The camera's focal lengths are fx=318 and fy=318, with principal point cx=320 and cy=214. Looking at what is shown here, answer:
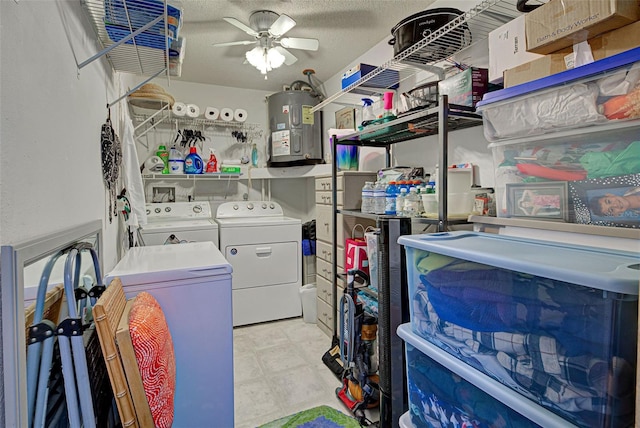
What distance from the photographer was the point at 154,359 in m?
1.03

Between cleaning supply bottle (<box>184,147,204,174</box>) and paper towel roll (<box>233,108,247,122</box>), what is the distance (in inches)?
23.3

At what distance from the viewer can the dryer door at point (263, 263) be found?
9.82 feet

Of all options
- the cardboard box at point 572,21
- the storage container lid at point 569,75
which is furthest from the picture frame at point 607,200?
the cardboard box at point 572,21

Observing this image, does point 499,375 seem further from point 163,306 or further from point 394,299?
point 163,306

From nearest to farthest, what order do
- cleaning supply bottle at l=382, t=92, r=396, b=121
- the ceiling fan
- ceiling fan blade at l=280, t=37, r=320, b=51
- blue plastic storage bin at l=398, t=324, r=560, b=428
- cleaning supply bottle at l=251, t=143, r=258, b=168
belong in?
blue plastic storage bin at l=398, t=324, r=560, b=428
cleaning supply bottle at l=382, t=92, r=396, b=121
the ceiling fan
ceiling fan blade at l=280, t=37, r=320, b=51
cleaning supply bottle at l=251, t=143, r=258, b=168

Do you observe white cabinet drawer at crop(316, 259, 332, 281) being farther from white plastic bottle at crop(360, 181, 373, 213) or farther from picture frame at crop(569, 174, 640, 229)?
picture frame at crop(569, 174, 640, 229)

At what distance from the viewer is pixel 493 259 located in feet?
2.80

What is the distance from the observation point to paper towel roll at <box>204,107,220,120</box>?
11.1 ft

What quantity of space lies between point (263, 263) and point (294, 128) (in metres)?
1.45

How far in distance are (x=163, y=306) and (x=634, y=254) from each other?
1.63m

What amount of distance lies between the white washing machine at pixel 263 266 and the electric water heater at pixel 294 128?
0.74 metres

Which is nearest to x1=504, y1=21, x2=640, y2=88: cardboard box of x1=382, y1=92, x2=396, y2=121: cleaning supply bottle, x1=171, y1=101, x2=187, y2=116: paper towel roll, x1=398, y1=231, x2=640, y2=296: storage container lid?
x1=398, y1=231, x2=640, y2=296: storage container lid

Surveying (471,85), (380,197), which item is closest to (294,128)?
(380,197)

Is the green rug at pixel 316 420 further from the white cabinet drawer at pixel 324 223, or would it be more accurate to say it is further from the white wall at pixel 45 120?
the white wall at pixel 45 120
